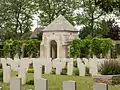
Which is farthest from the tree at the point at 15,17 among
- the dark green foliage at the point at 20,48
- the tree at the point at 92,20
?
the dark green foliage at the point at 20,48

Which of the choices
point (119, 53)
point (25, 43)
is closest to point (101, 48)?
point (119, 53)

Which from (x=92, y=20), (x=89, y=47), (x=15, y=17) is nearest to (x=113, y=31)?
(x=92, y=20)

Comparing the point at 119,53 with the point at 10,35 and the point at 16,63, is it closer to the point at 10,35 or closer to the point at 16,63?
the point at 10,35

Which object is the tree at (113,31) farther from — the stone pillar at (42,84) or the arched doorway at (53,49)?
the stone pillar at (42,84)

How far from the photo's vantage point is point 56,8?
4725cm

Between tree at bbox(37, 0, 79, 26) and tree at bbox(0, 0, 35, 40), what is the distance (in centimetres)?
181

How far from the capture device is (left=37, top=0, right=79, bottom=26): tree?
152 ft

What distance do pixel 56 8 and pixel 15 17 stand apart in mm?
6019

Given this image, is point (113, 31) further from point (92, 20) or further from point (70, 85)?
point (70, 85)

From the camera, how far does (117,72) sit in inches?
569

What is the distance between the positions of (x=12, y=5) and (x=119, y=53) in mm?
17373

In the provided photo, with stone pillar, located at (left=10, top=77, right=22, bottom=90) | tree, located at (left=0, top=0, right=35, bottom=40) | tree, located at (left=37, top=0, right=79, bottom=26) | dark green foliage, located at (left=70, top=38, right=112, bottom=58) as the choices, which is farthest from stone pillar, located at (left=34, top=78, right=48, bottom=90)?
tree, located at (left=0, top=0, right=35, bottom=40)

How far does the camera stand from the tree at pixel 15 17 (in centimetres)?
4709

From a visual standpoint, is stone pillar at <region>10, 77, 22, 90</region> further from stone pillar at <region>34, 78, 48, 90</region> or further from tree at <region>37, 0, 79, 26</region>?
tree at <region>37, 0, 79, 26</region>
